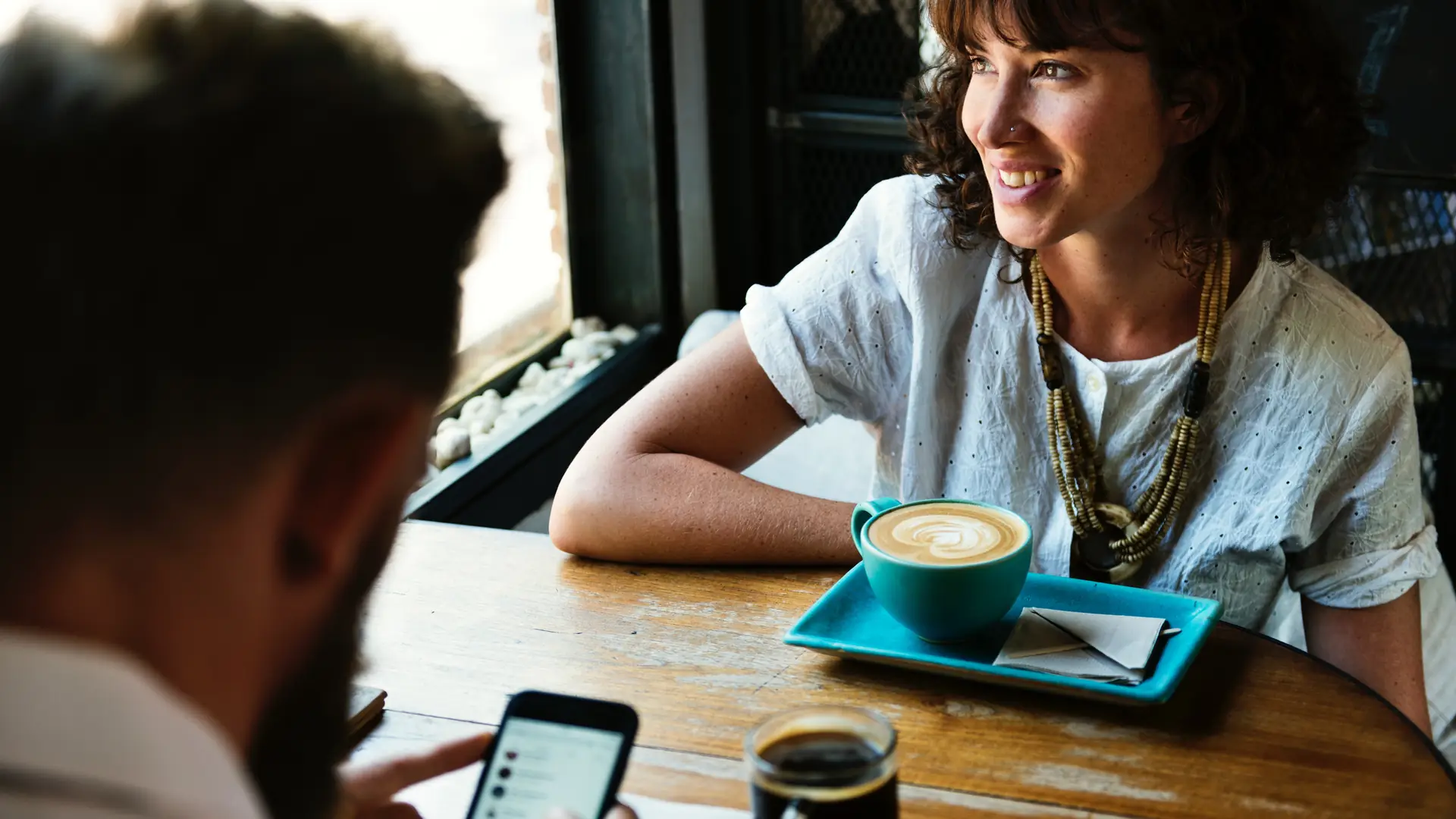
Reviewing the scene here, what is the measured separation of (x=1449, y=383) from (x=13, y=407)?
2450 millimetres

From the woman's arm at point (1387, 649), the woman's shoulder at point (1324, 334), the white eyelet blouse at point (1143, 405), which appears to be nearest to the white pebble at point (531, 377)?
the white eyelet blouse at point (1143, 405)

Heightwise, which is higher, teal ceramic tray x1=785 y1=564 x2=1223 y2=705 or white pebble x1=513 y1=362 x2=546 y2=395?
teal ceramic tray x1=785 y1=564 x2=1223 y2=705

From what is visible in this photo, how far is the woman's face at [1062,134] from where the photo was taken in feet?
4.79

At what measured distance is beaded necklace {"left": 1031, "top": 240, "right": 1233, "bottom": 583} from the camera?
5.04ft

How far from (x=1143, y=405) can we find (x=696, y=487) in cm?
51

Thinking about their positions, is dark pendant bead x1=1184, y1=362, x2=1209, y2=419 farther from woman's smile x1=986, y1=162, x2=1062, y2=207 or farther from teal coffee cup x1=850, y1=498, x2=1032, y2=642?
teal coffee cup x1=850, y1=498, x2=1032, y2=642

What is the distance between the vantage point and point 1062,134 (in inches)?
57.5

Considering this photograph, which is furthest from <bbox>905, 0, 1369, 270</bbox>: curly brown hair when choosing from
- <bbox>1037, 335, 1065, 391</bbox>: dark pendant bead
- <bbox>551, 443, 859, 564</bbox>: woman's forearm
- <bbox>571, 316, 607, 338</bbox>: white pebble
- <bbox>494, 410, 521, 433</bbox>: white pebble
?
<bbox>571, 316, 607, 338</bbox>: white pebble

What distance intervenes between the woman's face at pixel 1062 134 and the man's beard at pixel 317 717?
3.29ft

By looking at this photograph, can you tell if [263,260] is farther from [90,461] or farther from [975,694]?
[975,694]

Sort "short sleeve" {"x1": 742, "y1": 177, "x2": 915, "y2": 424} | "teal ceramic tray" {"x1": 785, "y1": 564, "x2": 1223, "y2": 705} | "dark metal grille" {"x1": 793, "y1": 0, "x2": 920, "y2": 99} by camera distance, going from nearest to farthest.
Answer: "teal ceramic tray" {"x1": 785, "y1": 564, "x2": 1223, "y2": 705} < "short sleeve" {"x1": 742, "y1": 177, "x2": 915, "y2": 424} < "dark metal grille" {"x1": 793, "y1": 0, "x2": 920, "y2": 99}

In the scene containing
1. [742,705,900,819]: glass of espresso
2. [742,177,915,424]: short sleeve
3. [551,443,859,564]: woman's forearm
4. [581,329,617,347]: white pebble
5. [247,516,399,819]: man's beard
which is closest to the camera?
[247,516,399,819]: man's beard

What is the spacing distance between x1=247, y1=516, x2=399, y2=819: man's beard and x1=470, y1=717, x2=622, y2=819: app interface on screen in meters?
0.24

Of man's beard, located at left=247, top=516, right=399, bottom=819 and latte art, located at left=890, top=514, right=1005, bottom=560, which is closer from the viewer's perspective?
man's beard, located at left=247, top=516, right=399, bottom=819
